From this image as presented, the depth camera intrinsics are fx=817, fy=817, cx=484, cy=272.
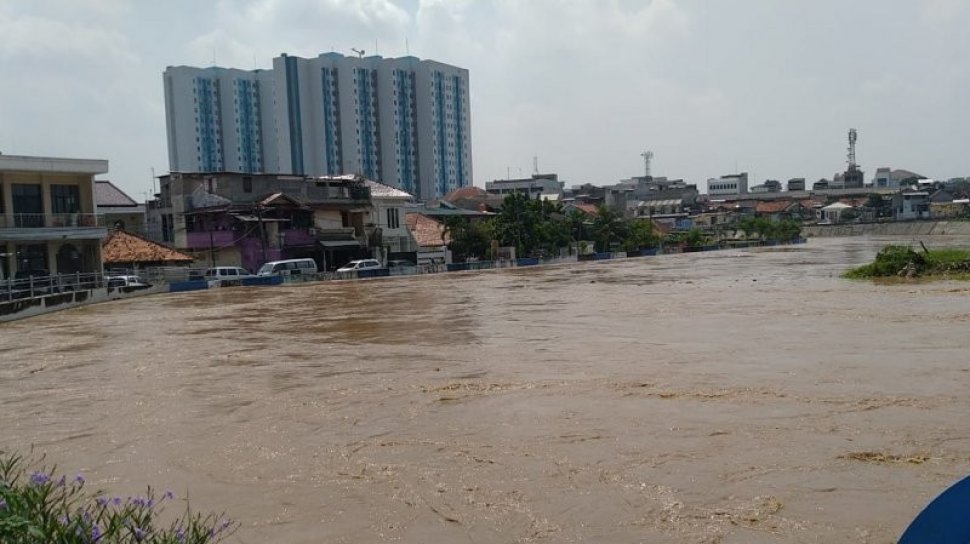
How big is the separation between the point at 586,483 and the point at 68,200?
112ft

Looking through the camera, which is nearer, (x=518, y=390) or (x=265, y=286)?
(x=518, y=390)

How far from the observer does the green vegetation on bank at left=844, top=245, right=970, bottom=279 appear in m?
29.8

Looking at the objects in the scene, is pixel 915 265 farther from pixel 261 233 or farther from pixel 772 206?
pixel 772 206

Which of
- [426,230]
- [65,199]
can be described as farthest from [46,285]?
[426,230]

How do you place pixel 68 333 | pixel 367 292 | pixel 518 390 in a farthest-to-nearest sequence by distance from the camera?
pixel 367 292 → pixel 68 333 → pixel 518 390

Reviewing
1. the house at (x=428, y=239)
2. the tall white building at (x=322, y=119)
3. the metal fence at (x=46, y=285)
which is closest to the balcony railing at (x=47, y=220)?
the metal fence at (x=46, y=285)

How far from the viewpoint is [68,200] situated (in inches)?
1384

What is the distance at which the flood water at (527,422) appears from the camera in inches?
249

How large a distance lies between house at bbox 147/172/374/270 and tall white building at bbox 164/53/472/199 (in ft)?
133

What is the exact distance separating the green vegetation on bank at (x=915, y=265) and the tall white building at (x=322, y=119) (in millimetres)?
64634

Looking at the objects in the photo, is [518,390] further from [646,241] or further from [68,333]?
[646,241]

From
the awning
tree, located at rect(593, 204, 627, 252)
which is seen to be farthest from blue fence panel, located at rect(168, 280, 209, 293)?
tree, located at rect(593, 204, 627, 252)

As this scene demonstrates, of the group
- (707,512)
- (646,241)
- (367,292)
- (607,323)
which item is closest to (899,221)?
(646,241)

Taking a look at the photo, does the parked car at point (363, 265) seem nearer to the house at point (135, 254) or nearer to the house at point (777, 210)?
the house at point (135, 254)
